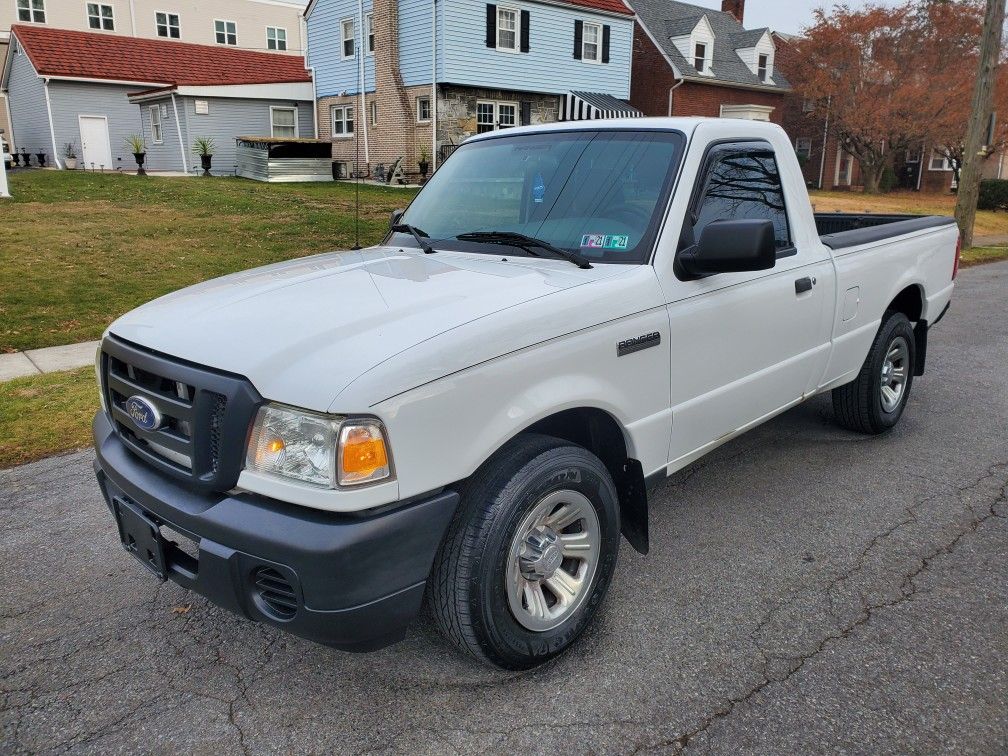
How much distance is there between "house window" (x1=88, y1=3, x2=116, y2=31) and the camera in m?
35.6

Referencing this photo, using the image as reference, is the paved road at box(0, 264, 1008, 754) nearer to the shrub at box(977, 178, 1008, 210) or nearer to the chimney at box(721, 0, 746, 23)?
the shrub at box(977, 178, 1008, 210)

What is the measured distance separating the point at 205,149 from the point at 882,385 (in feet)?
79.8

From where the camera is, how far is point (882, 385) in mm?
5297

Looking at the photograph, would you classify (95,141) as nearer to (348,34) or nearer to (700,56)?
(348,34)

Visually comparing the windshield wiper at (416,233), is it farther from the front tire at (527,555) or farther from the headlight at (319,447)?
the headlight at (319,447)

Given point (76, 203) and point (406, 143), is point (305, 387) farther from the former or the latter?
point (406, 143)

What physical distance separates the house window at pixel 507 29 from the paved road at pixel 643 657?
23977 mm

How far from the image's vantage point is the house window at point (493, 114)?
85.3 feet

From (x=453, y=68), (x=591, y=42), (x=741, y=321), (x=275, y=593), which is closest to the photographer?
(x=275, y=593)

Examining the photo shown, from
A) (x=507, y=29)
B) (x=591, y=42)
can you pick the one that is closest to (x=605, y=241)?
(x=507, y=29)

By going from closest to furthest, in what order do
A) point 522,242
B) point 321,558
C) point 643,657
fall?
1. point 321,558
2. point 643,657
3. point 522,242

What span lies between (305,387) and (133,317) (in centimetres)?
115

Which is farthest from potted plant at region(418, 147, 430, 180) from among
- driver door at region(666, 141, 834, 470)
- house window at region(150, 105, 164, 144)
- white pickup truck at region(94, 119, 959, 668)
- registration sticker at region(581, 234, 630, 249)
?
registration sticker at region(581, 234, 630, 249)

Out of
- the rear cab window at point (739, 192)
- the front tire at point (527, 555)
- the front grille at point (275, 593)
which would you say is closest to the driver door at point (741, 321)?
the rear cab window at point (739, 192)
